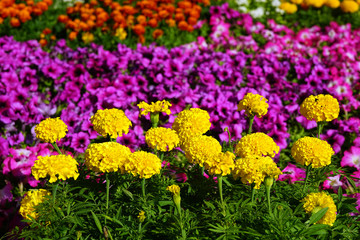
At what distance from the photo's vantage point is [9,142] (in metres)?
3.39

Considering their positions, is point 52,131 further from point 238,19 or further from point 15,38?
point 238,19

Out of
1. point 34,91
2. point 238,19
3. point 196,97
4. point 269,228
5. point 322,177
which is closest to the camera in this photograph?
point 269,228

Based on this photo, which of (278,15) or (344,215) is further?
(278,15)

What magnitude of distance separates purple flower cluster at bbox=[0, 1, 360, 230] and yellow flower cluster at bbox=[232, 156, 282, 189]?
1.65 meters

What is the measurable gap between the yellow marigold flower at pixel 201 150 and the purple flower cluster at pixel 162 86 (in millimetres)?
1494

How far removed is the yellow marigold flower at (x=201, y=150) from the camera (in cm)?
157

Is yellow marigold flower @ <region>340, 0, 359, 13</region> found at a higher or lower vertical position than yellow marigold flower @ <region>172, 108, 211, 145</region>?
lower

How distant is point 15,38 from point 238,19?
347cm

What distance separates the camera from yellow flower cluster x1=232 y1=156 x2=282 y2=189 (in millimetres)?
1479

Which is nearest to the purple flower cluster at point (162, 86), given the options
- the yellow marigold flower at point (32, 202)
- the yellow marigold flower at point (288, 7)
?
the yellow marigold flower at point (32, 202)

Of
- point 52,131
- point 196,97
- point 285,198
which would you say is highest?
point 52,131

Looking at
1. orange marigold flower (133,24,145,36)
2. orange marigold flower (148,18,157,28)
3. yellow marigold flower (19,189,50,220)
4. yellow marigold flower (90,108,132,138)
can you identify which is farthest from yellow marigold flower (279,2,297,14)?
yellow marigold flower (19,189,50,220)

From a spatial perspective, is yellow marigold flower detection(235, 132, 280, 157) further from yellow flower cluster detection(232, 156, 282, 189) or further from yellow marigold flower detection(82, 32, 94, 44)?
yellow marigold flower detection(82, 32, 94, 44)

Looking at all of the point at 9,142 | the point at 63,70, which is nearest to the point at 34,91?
the point at 63,70
